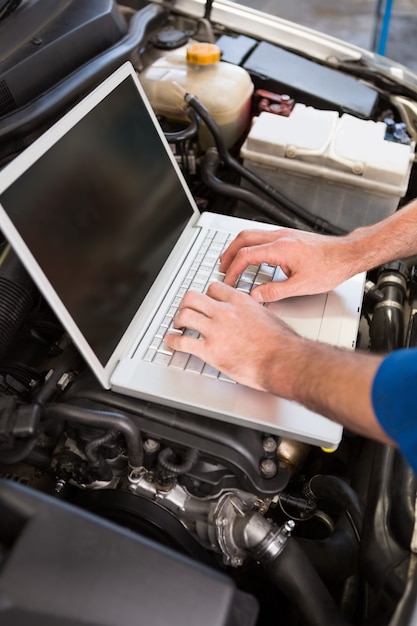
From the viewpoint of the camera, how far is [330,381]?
609 millimetres

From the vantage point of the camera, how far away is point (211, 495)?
81 cm

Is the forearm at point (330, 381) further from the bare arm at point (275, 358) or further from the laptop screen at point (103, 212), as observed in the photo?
the laptop screen at point (103, 212)

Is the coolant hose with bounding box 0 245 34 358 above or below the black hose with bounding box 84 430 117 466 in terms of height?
above

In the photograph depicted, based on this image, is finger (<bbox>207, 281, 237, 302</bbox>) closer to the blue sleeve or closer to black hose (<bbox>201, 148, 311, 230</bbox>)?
the blue sleeve

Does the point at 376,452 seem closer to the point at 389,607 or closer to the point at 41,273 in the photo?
the point at 389,607

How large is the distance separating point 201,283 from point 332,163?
466 mm

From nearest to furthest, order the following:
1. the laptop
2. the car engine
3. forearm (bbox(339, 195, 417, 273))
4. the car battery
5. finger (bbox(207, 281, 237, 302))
→ the car engine, the laptop, finger (bbox(207, 281, 237, 302)), forearm (bbox(339, 195, 417, 273)), the car battery

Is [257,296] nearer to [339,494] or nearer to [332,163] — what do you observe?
[339,494]

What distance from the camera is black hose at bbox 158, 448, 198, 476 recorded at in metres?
0.75

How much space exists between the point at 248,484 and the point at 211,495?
9 centimetres

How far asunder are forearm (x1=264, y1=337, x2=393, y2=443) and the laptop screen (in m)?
0.28

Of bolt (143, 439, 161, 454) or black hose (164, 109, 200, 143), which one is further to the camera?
black hose (164, 109, 200, 143)

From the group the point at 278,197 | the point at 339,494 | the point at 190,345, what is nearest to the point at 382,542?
the point at 339,494

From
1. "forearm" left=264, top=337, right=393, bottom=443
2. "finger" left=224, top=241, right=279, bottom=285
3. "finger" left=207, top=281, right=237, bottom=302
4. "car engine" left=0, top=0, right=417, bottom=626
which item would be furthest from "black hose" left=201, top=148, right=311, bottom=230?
"forearm" left=264, top=337, right=393, bottom=443
